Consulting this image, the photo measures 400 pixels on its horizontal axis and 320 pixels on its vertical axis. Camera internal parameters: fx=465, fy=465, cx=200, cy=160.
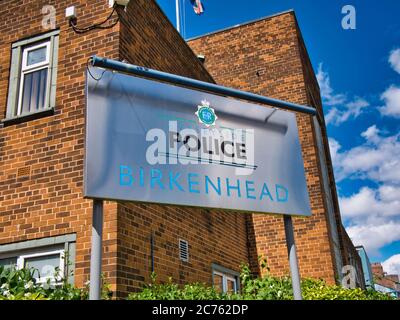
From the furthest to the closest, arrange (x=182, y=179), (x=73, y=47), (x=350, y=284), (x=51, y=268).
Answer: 1. (x=350, y=284)
2. (x=73, y=47)
3. (x=51, y=268)
4. (x=182, y=179)

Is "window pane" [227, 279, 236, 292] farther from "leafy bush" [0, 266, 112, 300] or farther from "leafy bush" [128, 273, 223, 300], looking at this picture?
"leafy bush" [0, 266, 112, 300]

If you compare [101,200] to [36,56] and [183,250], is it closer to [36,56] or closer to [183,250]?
[183,250]

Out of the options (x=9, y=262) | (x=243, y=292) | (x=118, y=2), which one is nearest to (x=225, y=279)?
(x=243, y=292)

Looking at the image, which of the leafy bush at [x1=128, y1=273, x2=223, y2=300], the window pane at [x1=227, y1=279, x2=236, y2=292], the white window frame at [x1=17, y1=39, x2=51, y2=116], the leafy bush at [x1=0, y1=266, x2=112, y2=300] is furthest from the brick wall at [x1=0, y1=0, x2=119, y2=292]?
the window pane at [x1=227, y1=279, x2=236, y2=292]

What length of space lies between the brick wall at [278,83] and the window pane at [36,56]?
675cm

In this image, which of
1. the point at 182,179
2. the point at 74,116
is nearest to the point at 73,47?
the point at 74,116

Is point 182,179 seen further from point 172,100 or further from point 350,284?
point 350,284

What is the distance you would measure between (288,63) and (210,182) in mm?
9869

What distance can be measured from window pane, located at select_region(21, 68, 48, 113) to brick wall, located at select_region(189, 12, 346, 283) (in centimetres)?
656

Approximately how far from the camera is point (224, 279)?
994cm

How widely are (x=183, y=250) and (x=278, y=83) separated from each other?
6857 mm

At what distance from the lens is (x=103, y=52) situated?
7457 mm

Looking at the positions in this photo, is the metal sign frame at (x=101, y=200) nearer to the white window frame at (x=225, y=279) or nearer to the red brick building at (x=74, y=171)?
the red brick building at (x=74, y=171)
